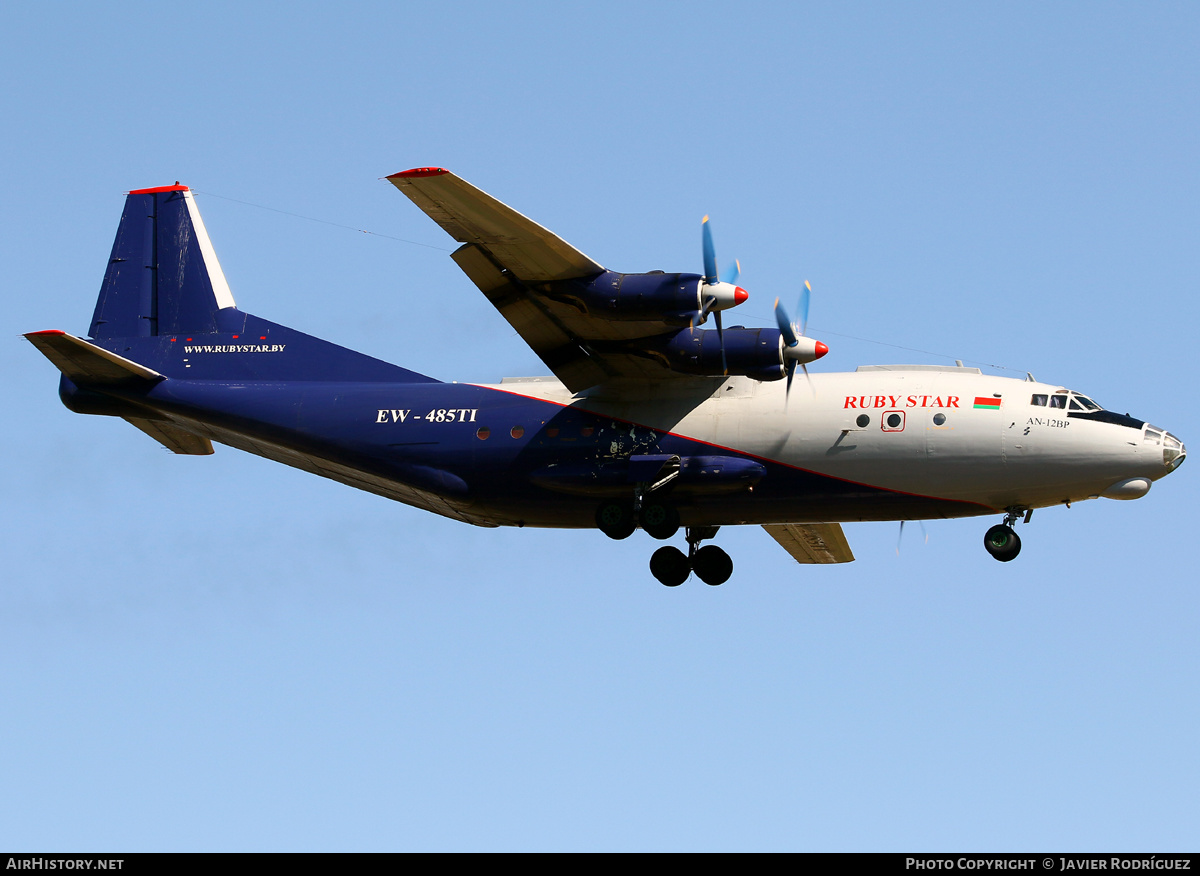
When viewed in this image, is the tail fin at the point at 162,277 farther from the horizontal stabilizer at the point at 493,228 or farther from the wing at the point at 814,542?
the wing at the point at 814,542

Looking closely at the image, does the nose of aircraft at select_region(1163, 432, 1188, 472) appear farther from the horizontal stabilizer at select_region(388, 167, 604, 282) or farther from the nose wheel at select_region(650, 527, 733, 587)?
the horizontal stabilizer at select_region(388, 167, 604, 282)

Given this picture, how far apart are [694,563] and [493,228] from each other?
6.71 meters

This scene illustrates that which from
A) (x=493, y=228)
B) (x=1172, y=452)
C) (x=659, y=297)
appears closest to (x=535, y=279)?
(x=493, y=228)

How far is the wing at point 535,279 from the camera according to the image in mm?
20719

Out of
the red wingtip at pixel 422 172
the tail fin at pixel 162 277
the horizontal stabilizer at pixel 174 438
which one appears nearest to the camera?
the red wingtip at pixel 422 172

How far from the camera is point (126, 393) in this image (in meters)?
24.8

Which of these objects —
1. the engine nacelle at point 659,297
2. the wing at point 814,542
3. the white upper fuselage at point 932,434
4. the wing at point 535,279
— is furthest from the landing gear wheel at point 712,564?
the engine nacelle at point 659,297

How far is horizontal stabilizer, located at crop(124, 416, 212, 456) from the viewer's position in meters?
25.4

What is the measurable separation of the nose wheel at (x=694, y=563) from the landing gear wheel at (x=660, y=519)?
2.14 meters

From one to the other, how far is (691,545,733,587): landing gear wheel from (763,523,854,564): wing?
119 cm

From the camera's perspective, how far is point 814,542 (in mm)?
26703

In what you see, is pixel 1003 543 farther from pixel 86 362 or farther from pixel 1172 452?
pixel 86 362
